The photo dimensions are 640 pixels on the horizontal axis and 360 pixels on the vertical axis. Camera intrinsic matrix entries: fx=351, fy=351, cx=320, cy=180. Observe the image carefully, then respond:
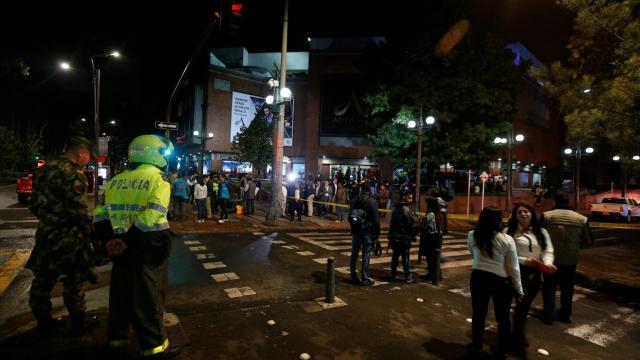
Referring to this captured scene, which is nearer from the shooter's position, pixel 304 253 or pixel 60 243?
pixel 60 243

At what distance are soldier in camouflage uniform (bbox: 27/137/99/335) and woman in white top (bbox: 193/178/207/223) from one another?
9.43 meters

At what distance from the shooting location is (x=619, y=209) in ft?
72.0

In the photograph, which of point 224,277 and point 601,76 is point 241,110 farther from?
point 601,76

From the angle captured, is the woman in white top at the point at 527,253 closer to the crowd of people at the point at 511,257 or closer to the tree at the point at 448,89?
the crowd of people at the point at 511,257

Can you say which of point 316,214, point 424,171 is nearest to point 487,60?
point 424,171

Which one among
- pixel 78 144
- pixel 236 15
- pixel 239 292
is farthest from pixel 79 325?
pixel 236 15

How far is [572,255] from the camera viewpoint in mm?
5223

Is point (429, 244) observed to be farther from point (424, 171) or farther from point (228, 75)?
point (228, 75)

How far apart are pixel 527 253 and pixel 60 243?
5.46 metres

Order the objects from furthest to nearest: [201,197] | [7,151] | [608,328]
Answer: [7,151] < [201,197] < [608,328]

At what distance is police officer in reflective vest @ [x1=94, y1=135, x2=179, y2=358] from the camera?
312 cm

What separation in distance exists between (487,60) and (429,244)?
1613cm

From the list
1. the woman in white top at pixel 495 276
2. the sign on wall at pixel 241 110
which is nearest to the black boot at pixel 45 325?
the woman in white top at pixel 495 276

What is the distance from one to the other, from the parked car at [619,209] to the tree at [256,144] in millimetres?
22855
